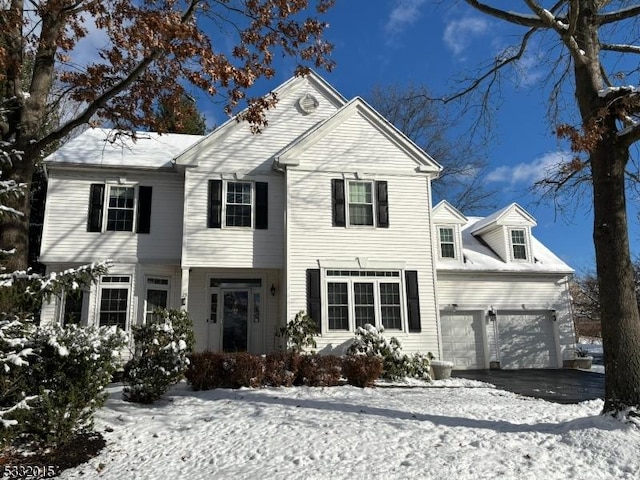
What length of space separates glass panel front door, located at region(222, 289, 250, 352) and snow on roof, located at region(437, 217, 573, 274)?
21.9 feet

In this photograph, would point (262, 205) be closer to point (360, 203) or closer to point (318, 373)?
point (360, 203)

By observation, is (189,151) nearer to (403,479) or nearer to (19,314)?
(19,314)

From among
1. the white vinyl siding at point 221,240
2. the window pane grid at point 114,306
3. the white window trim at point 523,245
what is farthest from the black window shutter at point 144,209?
the white window trim at point 523,245

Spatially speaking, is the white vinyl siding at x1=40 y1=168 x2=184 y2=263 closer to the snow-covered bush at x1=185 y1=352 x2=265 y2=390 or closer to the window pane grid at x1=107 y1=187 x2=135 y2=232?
the window pane grid at x1=107 y1=187 x2=135 y2=232

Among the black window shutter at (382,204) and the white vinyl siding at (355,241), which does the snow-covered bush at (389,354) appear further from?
the black window shutter at (382,204)

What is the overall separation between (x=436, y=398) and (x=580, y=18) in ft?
23.4

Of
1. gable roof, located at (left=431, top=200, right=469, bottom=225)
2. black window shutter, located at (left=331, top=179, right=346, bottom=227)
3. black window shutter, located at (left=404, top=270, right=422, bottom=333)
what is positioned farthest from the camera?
gable roof, located at (left=431, top=200, right=469, bottom=225)

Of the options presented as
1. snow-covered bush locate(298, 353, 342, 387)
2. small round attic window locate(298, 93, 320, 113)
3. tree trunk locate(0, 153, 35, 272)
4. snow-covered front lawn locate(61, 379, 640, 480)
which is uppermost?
small round attic window locate(298, 93, 320, 113)

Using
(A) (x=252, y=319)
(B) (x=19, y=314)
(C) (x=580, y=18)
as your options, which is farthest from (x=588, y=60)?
(A) (x=252, y=319)

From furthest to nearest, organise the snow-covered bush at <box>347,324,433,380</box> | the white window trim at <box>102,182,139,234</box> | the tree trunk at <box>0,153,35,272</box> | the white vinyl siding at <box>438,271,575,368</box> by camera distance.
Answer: the white vinyl siding at <box>438,271,575,368</box>
the white window trim at <box>102,182,139,234</box>
the snow-covered bush at <box>347,324,433,380</box>
the tree trunk at <box>0,153,35,272</box>

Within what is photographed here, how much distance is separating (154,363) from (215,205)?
6.11 metres

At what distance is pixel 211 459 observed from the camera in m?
5.88

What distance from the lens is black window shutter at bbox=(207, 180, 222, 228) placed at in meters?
13.6

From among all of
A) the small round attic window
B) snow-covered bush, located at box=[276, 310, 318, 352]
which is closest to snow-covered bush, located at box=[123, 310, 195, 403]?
snow-covered bush, located at box=[276, 310, 318, 352]
